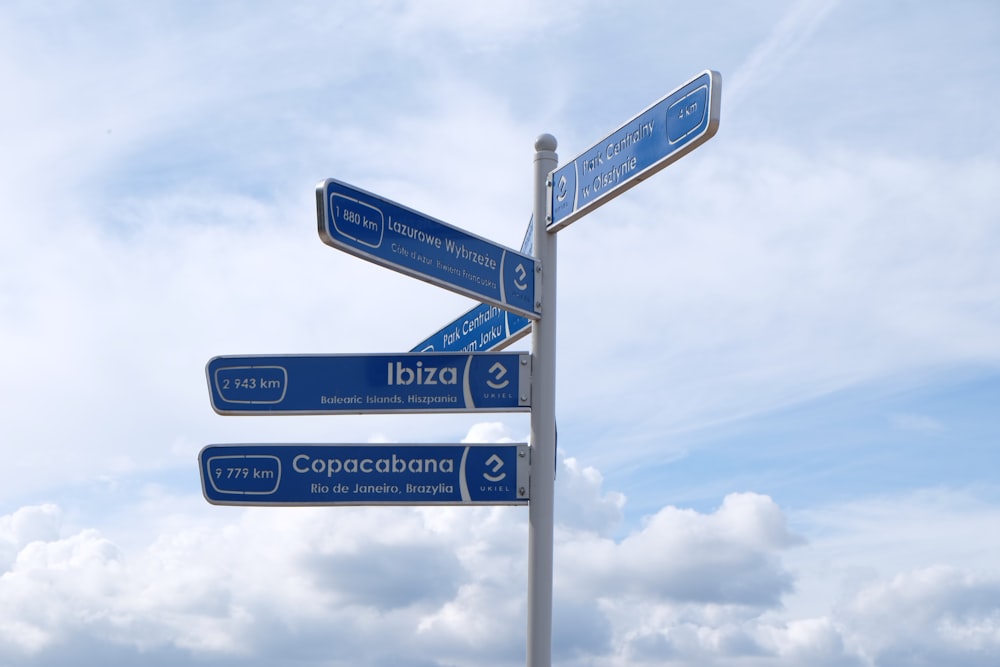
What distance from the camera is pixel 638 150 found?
507 centimetres

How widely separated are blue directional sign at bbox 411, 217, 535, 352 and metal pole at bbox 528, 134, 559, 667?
0.17 meters

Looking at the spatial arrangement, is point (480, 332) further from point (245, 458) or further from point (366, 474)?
point (245, 458)

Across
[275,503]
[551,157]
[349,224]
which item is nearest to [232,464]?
[275,503]

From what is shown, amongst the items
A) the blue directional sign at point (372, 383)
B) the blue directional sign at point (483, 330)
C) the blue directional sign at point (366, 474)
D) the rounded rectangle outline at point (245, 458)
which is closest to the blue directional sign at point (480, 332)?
the blue directional sign at point (483, 330)

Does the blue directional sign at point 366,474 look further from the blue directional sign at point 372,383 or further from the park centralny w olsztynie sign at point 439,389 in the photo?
the blue directional sign at point 372,383

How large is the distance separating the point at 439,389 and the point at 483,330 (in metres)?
0.86

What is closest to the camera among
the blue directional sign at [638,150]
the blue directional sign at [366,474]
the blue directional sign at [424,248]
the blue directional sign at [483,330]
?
the blue directional sign at [638,150]

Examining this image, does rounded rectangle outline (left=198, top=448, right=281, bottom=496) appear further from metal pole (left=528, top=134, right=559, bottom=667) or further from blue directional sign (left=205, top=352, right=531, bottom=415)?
metal pole (left=528, top=134, right=559, bottom=667)

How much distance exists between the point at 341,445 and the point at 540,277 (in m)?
1.27

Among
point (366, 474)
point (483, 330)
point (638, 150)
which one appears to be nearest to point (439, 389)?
point (366, 474)

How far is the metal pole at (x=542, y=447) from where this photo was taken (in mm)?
5242

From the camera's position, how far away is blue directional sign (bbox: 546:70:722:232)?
470cm

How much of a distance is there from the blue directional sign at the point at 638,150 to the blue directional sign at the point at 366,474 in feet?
4.01

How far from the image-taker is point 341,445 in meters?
5.51
